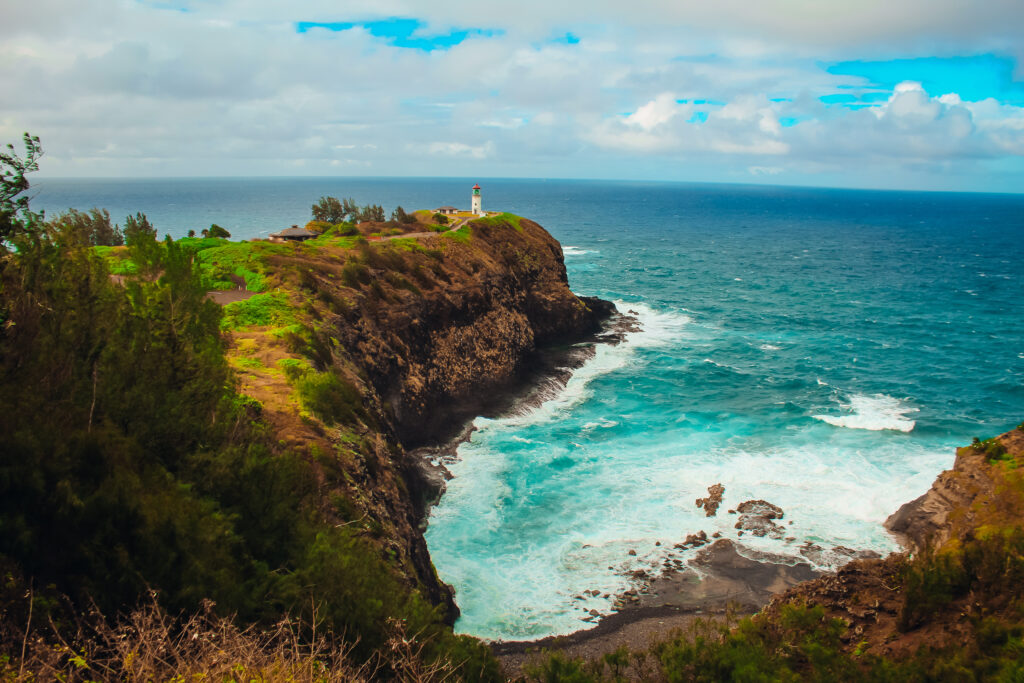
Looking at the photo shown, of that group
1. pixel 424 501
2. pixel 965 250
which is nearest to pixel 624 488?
pixel 424 501

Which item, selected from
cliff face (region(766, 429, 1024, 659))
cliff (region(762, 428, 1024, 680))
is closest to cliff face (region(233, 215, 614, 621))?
cliff (region(762, 428, 1024, 680))

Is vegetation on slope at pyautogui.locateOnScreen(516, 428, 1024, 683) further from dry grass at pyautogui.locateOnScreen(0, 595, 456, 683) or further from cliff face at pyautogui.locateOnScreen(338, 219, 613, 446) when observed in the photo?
cliff face at pyautogui.locateOnScreen(338, 219, 613, 446)

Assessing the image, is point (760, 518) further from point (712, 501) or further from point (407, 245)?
point (407, 245)

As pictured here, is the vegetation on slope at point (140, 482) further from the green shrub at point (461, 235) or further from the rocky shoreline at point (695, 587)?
the green shrub at point (461, 235)

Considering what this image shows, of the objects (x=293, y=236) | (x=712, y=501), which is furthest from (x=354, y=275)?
(x=712, y=501)

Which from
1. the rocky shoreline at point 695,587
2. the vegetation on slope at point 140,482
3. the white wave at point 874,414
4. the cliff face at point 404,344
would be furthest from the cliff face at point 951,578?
the white wave at point 874,414

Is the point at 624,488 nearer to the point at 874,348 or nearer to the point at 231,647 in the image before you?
the point at 231,647

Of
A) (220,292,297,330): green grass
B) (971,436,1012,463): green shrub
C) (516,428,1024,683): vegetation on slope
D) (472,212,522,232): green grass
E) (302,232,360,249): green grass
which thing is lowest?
(516,428,1024,683): vegetation on slope
